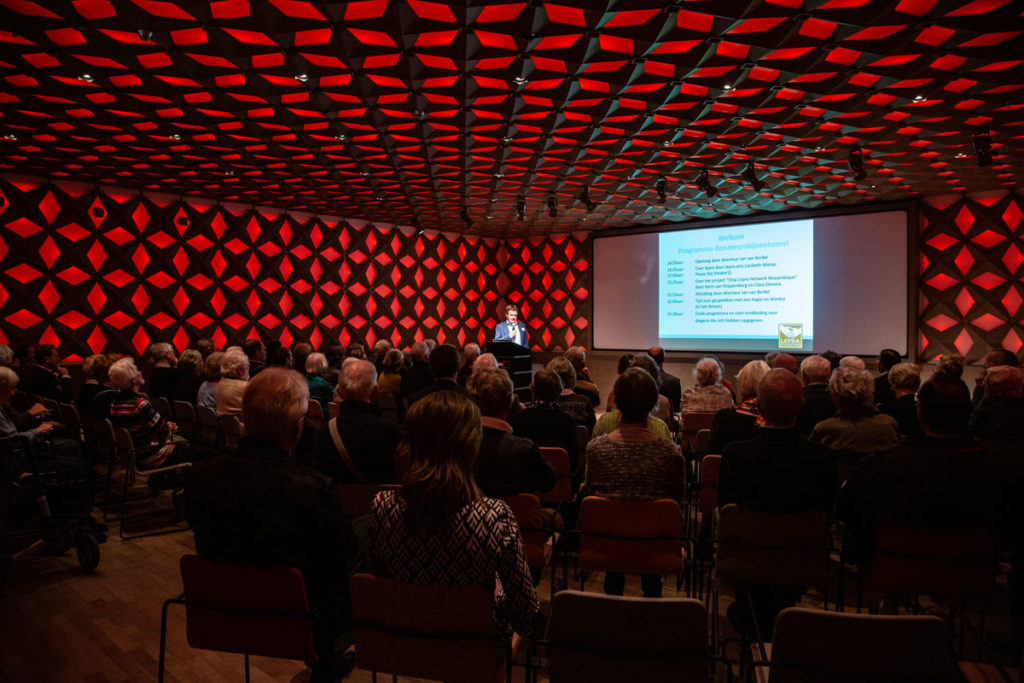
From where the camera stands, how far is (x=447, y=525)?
163 cm

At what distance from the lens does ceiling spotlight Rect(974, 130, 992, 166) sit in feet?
20.4

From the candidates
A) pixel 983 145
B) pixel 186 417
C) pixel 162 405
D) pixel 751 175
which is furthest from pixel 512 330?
pixel 983 145

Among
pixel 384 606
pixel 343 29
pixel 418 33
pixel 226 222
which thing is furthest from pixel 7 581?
pixel 226 222

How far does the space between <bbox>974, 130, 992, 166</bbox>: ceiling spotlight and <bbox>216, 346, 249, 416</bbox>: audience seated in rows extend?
24.9ft

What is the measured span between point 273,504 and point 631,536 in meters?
1.45

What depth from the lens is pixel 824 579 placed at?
2.25 meters

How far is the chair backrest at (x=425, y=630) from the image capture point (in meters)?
1.63

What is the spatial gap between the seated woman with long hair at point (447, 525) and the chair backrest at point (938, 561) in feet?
4.50

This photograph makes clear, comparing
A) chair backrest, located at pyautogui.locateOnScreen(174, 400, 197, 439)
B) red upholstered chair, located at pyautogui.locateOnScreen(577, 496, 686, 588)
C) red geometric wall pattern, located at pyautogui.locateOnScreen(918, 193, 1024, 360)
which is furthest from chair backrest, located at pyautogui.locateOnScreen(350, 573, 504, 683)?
red geometric wall pattern, located at pyautogui.locateOnScreen(918, 193, 1024, 360)

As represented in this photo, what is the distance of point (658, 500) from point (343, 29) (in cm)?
383

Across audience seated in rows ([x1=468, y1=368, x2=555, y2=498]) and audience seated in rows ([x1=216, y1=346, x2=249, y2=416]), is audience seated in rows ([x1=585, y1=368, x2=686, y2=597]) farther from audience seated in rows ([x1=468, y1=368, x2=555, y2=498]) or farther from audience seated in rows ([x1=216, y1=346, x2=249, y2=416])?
audience seated in rows ([x1=216, y1=346, x2=249, y2=416])

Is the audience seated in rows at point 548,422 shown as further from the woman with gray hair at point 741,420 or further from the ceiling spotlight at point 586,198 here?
A: the ceiling spotlight at point 586,198

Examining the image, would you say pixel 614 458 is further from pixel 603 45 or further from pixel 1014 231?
pixel 1014 231

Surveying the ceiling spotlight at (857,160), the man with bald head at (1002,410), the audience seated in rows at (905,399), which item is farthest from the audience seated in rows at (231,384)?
the ceiling spotlight at (857,160)
